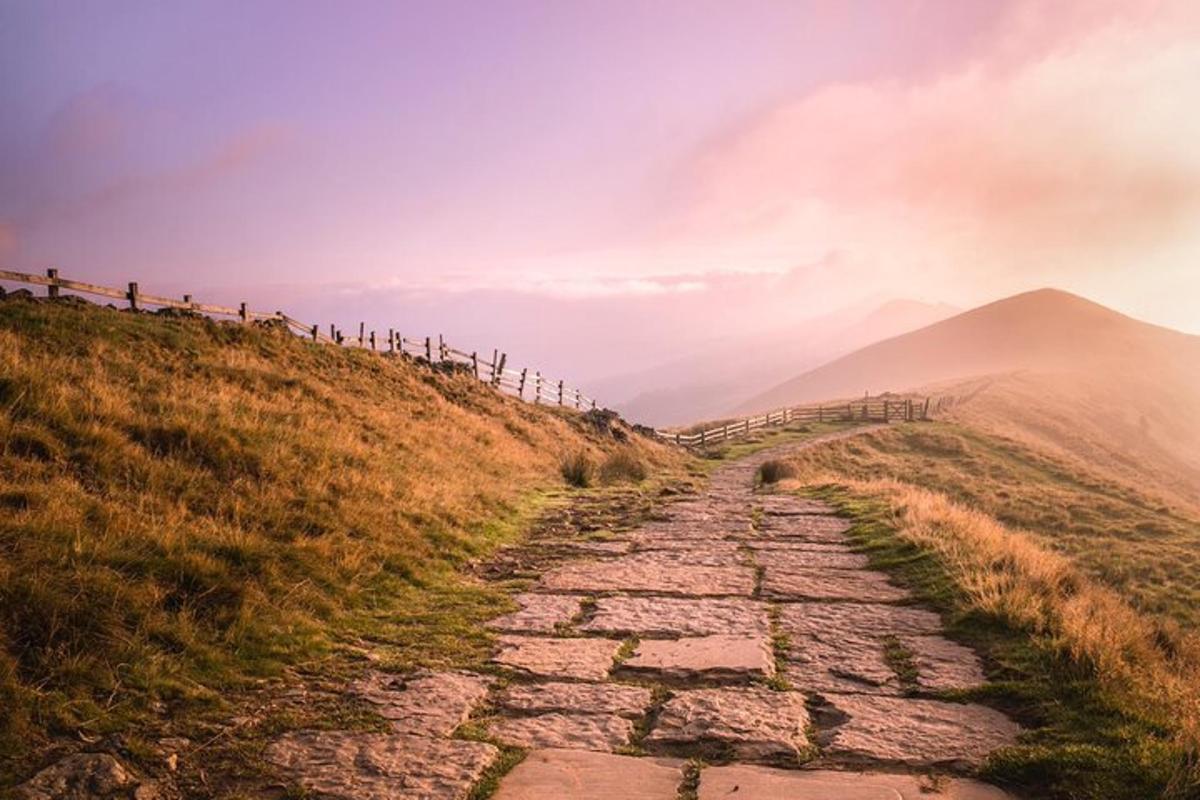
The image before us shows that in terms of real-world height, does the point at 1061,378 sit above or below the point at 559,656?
above

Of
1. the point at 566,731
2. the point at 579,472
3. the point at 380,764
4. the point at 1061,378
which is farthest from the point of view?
the point at 1061,378

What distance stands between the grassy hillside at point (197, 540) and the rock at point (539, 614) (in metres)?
0.29

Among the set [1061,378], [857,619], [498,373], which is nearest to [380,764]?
[857,619]

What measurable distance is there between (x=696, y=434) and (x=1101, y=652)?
35.1 meters

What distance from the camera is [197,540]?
19.5ft

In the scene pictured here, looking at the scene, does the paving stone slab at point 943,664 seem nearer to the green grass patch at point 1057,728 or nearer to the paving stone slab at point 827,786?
the green grass patch at point 1057,728

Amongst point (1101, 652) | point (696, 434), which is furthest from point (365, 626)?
point (696, 434)

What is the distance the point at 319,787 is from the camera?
3.27 meters

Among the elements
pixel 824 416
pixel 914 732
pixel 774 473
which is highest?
pixel 824 416

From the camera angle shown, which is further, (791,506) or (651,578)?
(791,506)

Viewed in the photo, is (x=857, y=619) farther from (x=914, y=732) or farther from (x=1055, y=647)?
(x=914, y=732)

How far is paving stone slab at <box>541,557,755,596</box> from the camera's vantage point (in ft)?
22.6

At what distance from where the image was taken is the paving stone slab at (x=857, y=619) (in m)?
5.64

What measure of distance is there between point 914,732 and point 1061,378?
93.4 m
